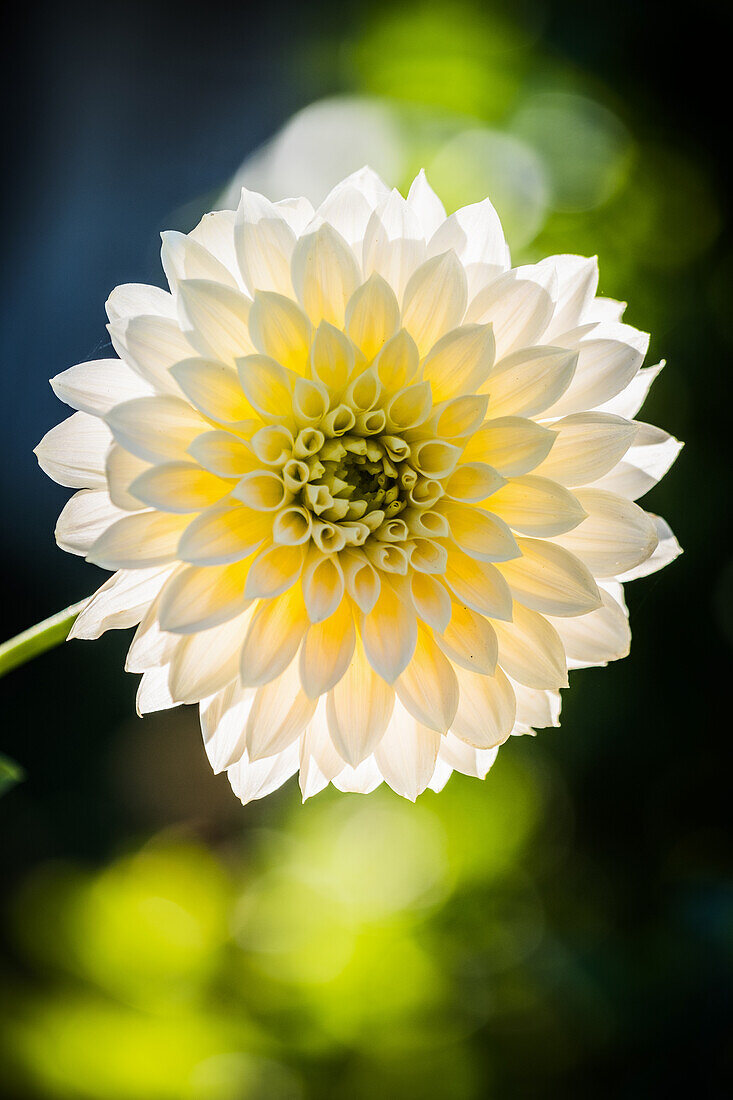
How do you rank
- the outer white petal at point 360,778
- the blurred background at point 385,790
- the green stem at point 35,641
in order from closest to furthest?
1. the green stem at point 35,641
2. the outer white petal at point 360,778
3. the blurred background at point 385,790

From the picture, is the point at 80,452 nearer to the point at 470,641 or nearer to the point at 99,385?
the point at 99,385

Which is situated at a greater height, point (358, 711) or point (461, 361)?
point (461, 361)

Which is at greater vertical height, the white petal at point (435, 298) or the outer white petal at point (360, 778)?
the white petal at point (435, 298)

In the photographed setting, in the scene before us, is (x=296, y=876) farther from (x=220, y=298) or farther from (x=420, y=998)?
(x=220, y=298)

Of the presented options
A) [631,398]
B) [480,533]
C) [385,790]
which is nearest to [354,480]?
[480,533]

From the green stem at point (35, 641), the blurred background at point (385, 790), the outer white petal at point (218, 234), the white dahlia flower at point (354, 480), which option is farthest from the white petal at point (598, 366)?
the blurred background at point (385, 790)

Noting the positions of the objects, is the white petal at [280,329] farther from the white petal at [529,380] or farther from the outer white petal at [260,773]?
the outer white petal at [260,773]

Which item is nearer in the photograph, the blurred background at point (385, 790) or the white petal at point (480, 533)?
the white petal at point (480, 533)

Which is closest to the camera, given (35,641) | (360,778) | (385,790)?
(35,641)

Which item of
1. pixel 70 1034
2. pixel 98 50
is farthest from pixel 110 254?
pixel 70 1034
